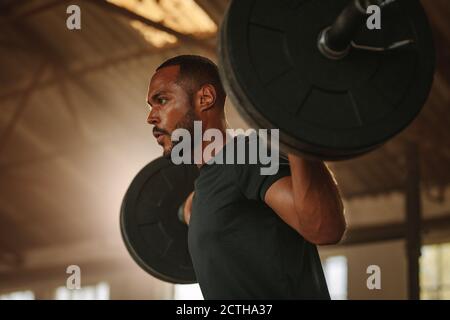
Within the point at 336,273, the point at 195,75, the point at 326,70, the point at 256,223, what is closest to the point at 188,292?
the point at 336,273

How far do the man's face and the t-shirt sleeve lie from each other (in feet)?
0.71

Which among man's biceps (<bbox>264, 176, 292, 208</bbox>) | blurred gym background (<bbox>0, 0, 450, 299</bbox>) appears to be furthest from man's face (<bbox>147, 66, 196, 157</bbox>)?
blurred gym background (<bbox>0, 0, 450, 299</bbox>)

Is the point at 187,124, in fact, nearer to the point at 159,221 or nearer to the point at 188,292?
the point at 159,221

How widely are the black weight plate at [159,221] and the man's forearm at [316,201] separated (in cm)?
86

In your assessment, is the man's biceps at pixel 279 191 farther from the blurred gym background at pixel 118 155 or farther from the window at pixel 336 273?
the window at pixel 336 273

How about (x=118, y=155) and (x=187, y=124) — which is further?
(x=118, y=155)

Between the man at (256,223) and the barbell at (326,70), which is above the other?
the barbell at (326,70)

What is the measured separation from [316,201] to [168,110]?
53cm

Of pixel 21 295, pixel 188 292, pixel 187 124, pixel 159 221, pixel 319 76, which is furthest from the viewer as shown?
pixel 21 295

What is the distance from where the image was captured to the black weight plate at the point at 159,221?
2416 millimetres

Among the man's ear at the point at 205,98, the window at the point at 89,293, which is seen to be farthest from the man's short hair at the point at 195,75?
Answer: the window at the point at 89,293

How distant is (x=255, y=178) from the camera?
1746 mm

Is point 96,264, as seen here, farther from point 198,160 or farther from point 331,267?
point 198,160
